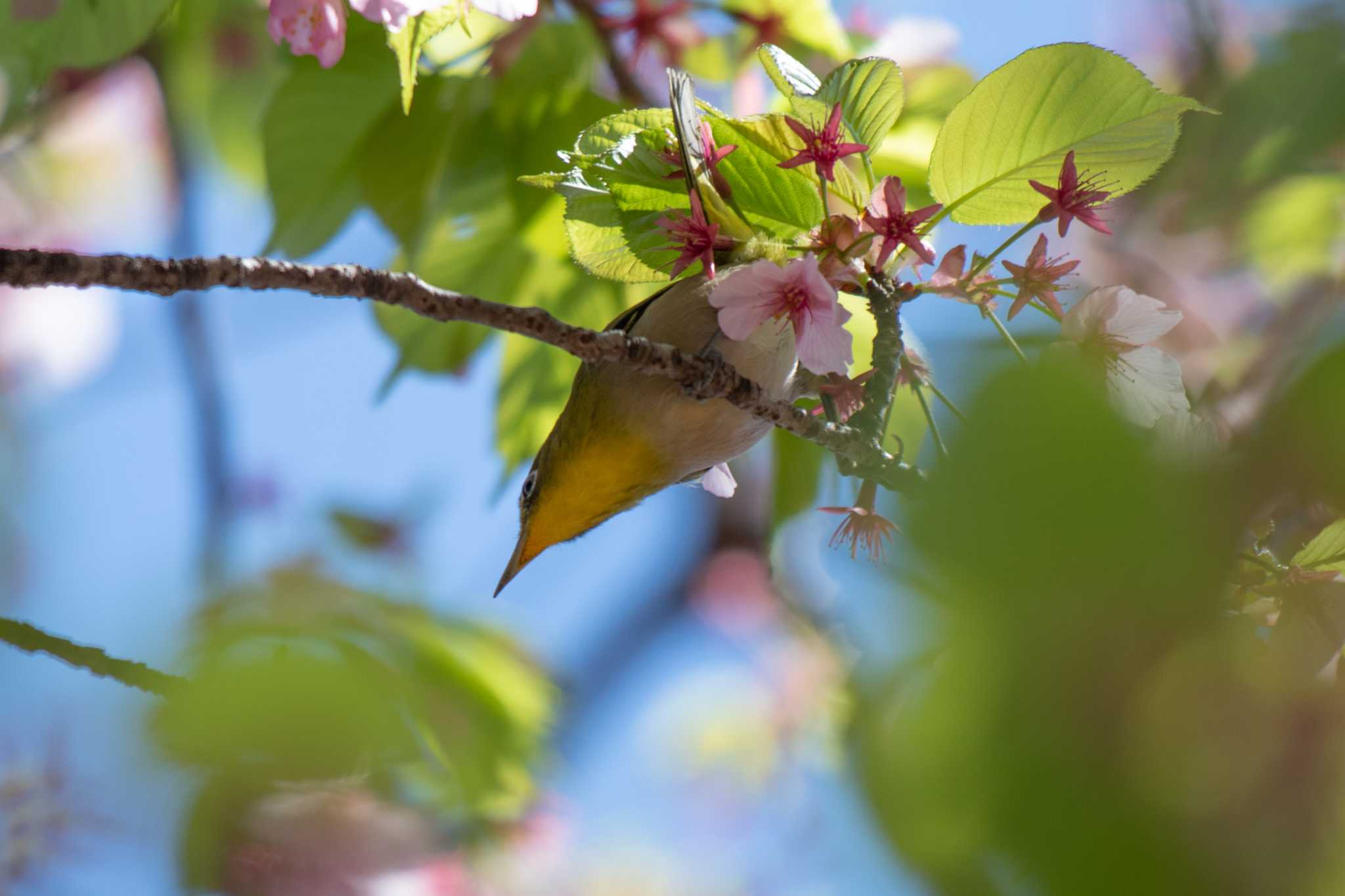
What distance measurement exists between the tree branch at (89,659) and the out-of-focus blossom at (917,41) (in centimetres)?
→ 138

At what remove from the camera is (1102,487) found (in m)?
0.20

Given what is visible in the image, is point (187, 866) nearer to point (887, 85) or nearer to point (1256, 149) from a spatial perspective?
point (887, 85)

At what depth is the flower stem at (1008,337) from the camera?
0.74 ft

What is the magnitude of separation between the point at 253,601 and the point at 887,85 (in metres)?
0.51

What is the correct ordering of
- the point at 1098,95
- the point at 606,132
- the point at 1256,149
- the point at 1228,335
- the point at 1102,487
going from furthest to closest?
the point at 1228,335
the point at 1256,149
the point at 606,132
the point at 1098,95
the point at 1102,487

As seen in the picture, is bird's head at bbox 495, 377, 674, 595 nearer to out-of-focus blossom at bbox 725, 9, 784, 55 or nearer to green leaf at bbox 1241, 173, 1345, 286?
out-of-focus blossom at bbox 725, 9, 784, 55

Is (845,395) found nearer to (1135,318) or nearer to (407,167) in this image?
(1135,318)

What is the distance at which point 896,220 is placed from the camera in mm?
702

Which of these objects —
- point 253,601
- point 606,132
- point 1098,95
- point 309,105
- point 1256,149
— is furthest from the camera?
point 1256,149

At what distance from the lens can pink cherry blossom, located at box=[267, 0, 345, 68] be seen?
82 centimetres

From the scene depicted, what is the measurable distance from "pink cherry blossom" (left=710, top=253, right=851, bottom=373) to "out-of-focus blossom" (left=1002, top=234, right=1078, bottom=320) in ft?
0.42

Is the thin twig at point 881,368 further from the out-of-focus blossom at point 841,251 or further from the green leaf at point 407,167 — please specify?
the green leaf at point 407,167

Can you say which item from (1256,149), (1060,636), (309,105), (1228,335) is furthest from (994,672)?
(1228,335)

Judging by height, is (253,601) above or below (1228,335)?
below
